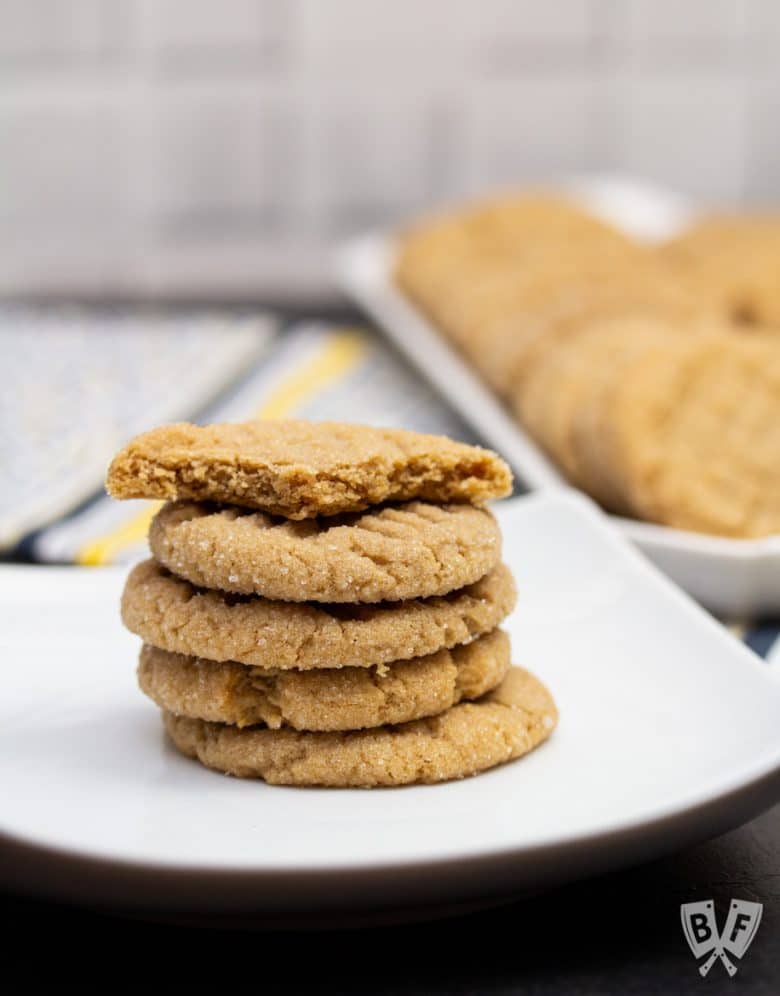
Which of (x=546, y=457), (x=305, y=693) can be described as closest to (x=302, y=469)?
(x=305, y=693)

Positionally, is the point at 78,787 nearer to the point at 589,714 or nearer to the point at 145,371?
the point at 589,714

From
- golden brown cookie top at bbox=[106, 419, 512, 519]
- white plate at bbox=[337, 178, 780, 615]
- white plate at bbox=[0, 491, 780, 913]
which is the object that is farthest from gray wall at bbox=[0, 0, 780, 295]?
golden brown cookie top at bbox=[106, 419, 512, 519]

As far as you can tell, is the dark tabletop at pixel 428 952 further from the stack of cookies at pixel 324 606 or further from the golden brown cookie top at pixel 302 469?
the golden brown cookie top at pixel 302 469

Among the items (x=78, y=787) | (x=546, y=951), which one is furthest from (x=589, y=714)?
(x=78, y=787)

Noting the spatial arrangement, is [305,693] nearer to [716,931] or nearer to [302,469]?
[302,469]

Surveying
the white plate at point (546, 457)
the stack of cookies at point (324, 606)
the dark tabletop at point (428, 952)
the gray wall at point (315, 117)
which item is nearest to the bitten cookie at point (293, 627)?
the stack of cookies at point (324, 606)
